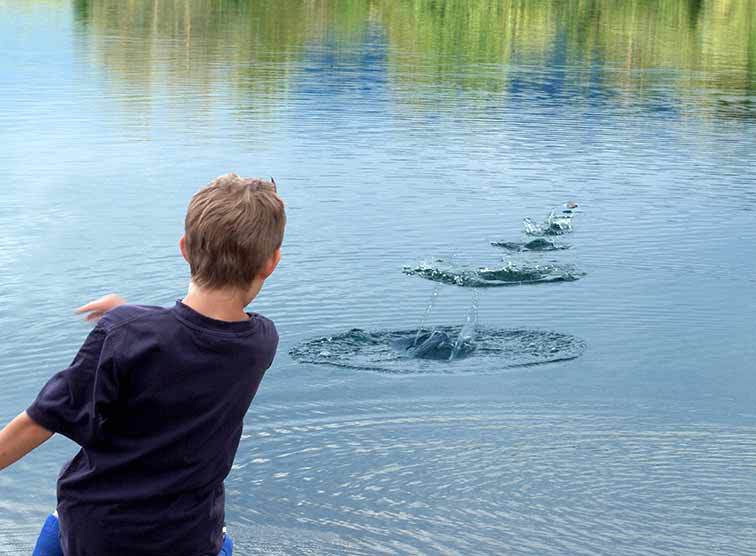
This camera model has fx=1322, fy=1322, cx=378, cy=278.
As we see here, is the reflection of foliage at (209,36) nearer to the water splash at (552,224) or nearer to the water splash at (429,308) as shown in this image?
the water splash at (552,224)

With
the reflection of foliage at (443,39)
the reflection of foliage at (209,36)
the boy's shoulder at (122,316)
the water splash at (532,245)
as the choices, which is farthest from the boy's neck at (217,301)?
the reflection of foliage at (209,36)

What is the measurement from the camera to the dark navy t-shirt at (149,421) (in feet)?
9.72

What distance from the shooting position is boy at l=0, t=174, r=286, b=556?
295 centimetres

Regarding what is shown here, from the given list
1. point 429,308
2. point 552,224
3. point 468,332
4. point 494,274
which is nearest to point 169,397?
point 468,332

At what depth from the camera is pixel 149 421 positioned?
3086 mm

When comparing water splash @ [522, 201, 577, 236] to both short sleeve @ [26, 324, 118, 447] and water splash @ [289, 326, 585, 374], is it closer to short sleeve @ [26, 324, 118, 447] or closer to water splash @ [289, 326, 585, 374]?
water splash @ [289, 326, 585, 374]

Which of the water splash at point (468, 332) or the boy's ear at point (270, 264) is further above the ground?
the boy's ear at point (270, 264)

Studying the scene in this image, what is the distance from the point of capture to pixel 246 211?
293cm

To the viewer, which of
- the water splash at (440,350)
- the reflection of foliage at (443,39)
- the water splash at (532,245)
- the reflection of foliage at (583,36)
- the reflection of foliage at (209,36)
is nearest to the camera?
the water splash at (440,350)

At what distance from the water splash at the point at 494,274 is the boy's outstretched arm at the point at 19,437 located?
955 cm

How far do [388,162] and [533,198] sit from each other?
3.32m

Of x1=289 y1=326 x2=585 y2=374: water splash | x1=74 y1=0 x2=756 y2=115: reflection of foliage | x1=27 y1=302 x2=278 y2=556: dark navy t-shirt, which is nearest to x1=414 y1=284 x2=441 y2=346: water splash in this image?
x1=289 y1=326 x2=585 y2=374: water splash

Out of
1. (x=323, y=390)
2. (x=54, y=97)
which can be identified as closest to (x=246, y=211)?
(x=323, y=390)

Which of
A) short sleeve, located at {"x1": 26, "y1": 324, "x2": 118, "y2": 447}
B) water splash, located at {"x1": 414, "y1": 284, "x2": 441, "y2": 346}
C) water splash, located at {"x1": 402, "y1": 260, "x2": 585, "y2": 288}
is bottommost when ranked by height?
water splash, located at {"x1": 414, "y1": 284, "x2": 441, "y2": 346}
